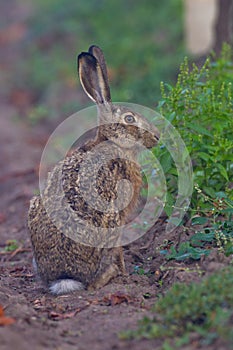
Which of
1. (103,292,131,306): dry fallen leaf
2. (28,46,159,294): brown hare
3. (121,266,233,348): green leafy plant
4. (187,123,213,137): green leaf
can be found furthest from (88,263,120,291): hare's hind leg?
(187,123,213,137): green leaf

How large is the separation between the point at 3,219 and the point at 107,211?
287 cm

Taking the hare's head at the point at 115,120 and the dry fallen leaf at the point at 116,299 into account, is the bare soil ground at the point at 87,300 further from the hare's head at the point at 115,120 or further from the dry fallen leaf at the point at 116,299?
Answer: the hare's head at the point at 115,120

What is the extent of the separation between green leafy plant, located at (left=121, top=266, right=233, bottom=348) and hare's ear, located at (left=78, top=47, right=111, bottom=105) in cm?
216

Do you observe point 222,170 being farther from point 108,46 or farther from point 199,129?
point 108,46

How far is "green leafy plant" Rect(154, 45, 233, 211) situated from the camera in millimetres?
5949

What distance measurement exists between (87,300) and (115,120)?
5.52 ft

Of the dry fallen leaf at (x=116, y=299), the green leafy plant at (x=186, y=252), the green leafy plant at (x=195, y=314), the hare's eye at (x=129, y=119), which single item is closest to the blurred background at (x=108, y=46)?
the hare's eye at (x=129, y=119)

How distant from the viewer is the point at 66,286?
544cm

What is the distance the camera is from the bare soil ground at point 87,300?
Result: 425 cm

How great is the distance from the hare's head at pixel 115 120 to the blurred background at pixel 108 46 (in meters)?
3.99

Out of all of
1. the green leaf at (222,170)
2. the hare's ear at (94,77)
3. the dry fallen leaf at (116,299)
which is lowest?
the dry fallen leaf at (116,299)

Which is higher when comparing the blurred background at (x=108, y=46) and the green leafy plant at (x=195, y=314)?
the blurred background at (x=108, y=46)

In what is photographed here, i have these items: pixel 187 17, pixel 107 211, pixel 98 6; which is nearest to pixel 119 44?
pixel 187 17

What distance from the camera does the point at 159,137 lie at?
619cm
